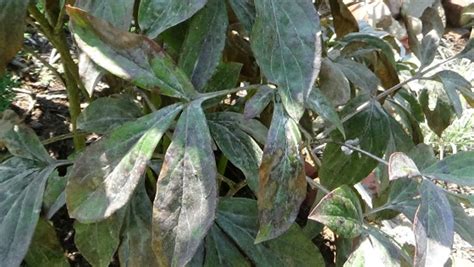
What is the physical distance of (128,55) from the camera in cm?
78

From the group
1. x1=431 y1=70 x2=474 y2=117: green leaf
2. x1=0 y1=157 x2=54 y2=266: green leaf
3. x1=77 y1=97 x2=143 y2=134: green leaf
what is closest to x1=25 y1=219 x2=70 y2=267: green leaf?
x1=0 y1=157 x2=54 y2=266: green leaf

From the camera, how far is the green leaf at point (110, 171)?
2.53 feet

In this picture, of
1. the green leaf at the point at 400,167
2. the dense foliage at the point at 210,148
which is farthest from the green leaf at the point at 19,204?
the green leaf at the point at 400,167

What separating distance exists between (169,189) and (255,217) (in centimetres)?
32

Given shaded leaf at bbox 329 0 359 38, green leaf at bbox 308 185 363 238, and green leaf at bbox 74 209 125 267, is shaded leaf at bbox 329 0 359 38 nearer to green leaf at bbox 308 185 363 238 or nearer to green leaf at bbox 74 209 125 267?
green leaf at bbox 308 185 363 238

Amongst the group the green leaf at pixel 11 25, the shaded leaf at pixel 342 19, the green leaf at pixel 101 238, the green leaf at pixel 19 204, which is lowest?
the green leaf at pixel 101 238

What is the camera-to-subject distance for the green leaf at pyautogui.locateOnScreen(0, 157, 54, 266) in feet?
3.05

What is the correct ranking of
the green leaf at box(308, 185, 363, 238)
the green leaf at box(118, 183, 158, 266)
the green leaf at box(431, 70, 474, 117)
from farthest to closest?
1. the green leaf at box(431, 70, 474, 117)
2. the green leaf at box(118, 183, 158, 266)
3. the green leaf at box(308, 185, 363, 238)

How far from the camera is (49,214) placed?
1.03 meters

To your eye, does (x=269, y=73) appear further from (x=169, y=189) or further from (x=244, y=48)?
(x=244, y=48)

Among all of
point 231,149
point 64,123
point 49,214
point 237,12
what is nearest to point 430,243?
point 231,149

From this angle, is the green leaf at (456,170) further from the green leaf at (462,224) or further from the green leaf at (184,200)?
the green leaf at (184,200)

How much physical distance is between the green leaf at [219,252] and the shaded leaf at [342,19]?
38 centimetres

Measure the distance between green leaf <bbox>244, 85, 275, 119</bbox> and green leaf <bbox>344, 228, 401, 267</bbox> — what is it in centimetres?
25
